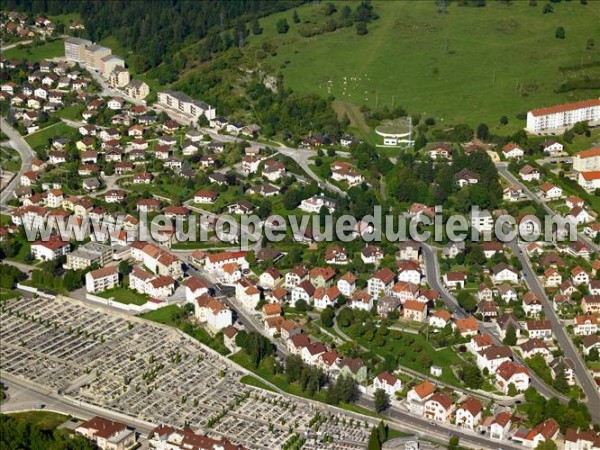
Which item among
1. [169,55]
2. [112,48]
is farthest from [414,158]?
[112,48]

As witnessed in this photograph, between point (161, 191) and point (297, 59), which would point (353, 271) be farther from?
point (297, 59)

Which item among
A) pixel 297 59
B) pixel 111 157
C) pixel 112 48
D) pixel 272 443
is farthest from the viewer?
pixel 112 48

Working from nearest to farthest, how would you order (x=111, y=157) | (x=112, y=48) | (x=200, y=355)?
1. (x=200, y=355)
2. (x=111, y=157)
3. (x=112, y=48)

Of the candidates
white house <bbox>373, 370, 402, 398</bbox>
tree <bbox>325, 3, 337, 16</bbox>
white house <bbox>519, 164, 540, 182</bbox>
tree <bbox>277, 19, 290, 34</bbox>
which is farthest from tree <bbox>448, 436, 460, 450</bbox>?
tree <bbox>325, 3, 337, 16</bbox>

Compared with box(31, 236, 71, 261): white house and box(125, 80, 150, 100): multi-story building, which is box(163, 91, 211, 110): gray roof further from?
box(31, 236, 71, 261): white house

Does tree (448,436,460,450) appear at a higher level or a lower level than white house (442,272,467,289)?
higher

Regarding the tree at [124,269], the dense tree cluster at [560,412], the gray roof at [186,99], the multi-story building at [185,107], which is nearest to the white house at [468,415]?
the dense tree cluster at [560,412]

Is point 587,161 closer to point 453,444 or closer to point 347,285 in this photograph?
point 347,285
